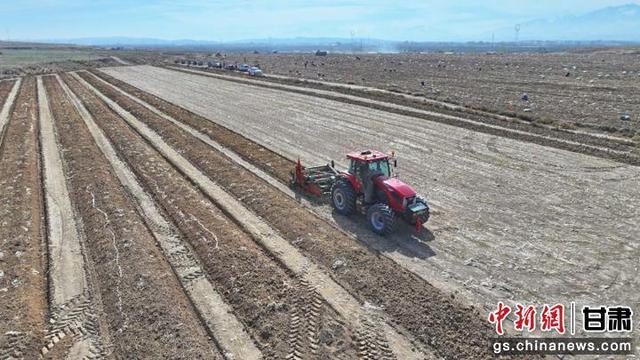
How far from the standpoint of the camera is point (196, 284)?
11.1 meters

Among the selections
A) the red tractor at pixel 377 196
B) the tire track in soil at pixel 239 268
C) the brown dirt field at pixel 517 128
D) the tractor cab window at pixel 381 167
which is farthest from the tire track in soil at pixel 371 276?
the brown dirt field at pixel 517 128

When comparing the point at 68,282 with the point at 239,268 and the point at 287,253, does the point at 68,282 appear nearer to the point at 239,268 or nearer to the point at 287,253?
the point at 239,268

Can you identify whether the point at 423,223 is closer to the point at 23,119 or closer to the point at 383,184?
the point at 383,184

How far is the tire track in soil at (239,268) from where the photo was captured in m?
9.31

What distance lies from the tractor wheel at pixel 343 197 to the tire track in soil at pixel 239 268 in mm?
3055

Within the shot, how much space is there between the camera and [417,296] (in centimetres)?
1042

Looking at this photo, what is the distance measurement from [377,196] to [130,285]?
691 cm

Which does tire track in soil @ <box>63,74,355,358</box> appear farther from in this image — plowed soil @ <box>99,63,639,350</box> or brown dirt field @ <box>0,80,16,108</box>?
brown dirt field @ <box>0,80,16,108</box>

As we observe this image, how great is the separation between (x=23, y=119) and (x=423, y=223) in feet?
94.5

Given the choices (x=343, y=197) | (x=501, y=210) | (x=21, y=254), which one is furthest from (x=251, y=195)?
(x=501, y=210)

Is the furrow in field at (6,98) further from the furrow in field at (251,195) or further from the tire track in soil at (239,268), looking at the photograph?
the tire track in soil at (239,268)

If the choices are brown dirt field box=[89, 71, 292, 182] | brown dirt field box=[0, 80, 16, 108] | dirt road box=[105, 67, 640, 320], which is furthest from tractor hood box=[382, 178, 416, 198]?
brown dirt field box=[0, 80, 16, 108]

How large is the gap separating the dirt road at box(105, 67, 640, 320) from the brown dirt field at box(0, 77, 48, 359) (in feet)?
26.3

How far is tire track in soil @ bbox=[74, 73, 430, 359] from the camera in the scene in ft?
30.0
